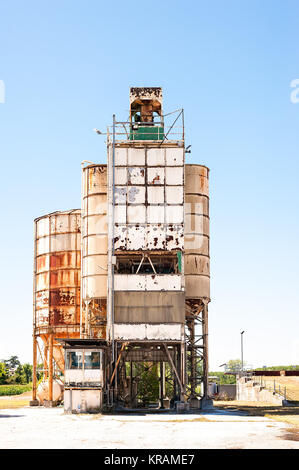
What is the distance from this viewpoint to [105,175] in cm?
5081

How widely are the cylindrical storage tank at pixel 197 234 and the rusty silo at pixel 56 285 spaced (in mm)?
10657

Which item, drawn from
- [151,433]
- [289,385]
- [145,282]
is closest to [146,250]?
[145,282]

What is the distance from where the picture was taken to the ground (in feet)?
70.5

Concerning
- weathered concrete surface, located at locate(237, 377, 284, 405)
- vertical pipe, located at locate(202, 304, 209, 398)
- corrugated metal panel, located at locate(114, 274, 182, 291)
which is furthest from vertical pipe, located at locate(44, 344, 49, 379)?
weathered concrete surface, located at locate(237, 377, 284, 405)

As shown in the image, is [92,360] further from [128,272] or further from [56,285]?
[56,285]

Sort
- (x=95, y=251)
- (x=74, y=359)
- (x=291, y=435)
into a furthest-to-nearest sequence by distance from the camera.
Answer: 1. (x=95, y=251)
2. (x=74, y=359)
3. (x=291, y=435)

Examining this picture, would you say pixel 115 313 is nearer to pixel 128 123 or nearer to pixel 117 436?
pixel 128 123

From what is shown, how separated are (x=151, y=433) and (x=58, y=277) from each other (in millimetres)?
30729

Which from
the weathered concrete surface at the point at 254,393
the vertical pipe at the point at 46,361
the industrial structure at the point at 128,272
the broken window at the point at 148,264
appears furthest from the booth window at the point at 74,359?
the weathered concrete surface at the point at 254,393

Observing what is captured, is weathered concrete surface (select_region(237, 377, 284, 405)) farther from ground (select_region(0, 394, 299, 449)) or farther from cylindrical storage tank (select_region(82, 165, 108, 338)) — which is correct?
ground (select_region(0, 394, 299, 449))

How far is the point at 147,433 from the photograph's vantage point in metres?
25.8

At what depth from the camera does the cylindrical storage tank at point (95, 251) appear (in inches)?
1925

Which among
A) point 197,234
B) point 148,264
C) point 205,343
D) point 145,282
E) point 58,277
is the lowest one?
point 205,343

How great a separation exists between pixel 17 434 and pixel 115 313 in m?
18.3
